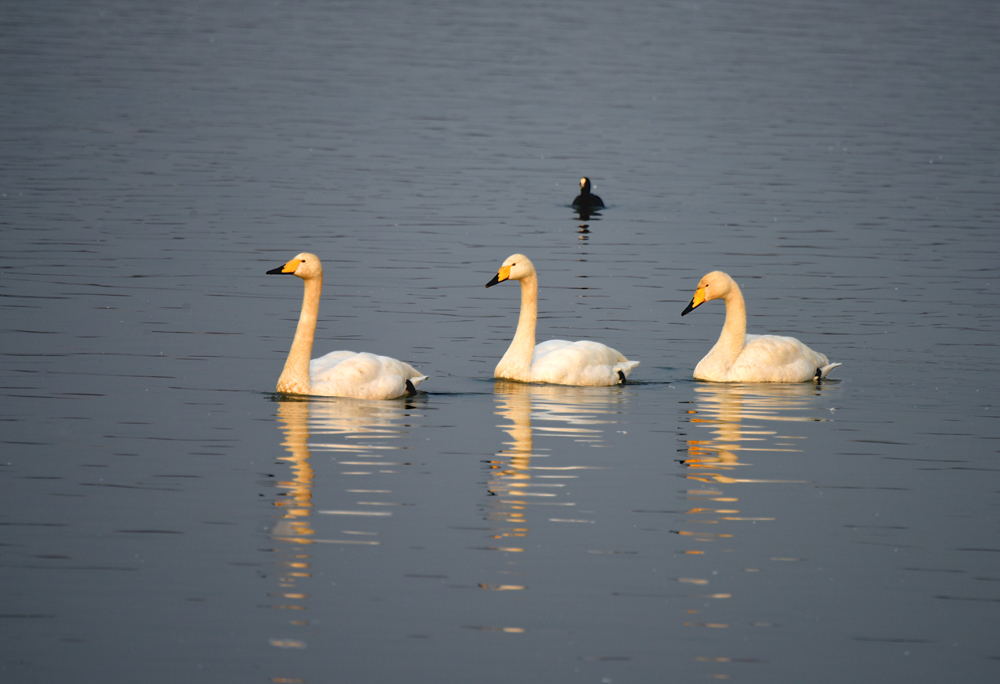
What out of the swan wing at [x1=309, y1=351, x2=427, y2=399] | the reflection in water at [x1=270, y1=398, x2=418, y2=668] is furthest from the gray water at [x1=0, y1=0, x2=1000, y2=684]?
the swan wing at [x1=309, y1=351, x2=427, y2=399]

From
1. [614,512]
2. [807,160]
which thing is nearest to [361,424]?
[614,512]

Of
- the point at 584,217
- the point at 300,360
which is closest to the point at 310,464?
the point at 300,360

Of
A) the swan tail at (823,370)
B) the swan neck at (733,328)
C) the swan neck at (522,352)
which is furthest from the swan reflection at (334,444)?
the swan tail at (823,370)

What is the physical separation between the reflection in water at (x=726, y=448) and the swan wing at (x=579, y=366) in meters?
1.00

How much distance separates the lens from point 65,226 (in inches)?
1033

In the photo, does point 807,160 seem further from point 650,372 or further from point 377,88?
point 650,372

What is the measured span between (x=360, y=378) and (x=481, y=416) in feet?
4.36

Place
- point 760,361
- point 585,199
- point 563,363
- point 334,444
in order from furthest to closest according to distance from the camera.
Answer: point 585,199
point 760,361
point 563,363
point 334,444

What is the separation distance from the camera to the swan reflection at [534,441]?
11.6m

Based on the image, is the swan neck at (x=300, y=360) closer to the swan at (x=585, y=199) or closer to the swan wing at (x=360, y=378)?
the swan wing at (x=360, y=378)

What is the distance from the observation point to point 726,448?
45.6 feet

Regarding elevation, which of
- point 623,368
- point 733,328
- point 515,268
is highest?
point 515,268

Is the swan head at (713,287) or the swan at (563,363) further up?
the swan head at (713,287)

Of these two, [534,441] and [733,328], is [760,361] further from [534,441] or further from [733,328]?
[534,441]
